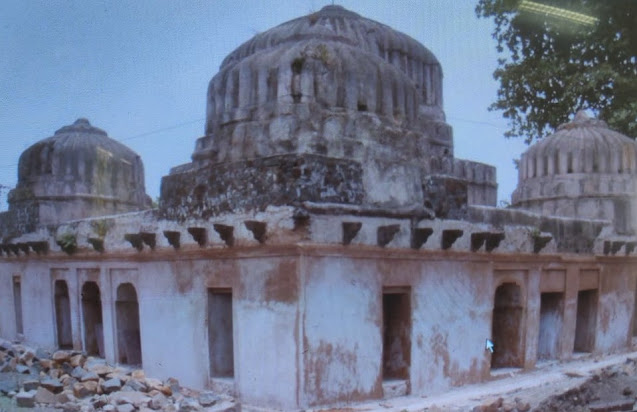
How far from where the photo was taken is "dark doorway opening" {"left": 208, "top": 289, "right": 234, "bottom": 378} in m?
8.88

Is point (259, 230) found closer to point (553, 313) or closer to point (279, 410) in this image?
point (279, 410)

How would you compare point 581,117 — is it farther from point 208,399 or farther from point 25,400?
point 25,400

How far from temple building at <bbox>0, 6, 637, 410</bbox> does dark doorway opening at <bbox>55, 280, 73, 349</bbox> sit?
0.19ft

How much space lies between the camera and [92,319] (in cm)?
1250

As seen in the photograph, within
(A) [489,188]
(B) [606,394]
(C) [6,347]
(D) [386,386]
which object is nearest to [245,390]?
(D) [386,386]

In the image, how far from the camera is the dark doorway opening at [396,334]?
28.6ft

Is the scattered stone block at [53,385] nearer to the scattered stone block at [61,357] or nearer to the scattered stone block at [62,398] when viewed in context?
the scattered stone block at [62,398]

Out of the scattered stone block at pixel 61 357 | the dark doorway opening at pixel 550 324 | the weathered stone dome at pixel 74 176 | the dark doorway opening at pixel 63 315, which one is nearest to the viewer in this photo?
the scattered stone block at pixel 61 357

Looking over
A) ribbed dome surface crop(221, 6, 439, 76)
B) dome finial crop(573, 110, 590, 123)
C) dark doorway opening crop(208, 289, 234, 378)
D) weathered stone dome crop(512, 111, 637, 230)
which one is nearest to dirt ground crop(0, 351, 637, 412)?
dark doorway opening crop(208, 289, 234, 378)

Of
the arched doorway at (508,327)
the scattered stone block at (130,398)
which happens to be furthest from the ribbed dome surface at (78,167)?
the arched doorway at (508,327)

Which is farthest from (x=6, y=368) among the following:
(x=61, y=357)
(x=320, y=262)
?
(x=320, y=262)

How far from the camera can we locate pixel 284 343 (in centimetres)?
763

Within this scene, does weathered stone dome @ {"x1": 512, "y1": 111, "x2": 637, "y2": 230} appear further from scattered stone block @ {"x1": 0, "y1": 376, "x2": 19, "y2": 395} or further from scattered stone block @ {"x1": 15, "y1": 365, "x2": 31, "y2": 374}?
scattered stone block @ {"x1": 0, "y1": 376, "x2": 19, "y2": 395}

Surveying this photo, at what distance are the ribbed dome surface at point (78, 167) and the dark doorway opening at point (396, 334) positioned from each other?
868cm
